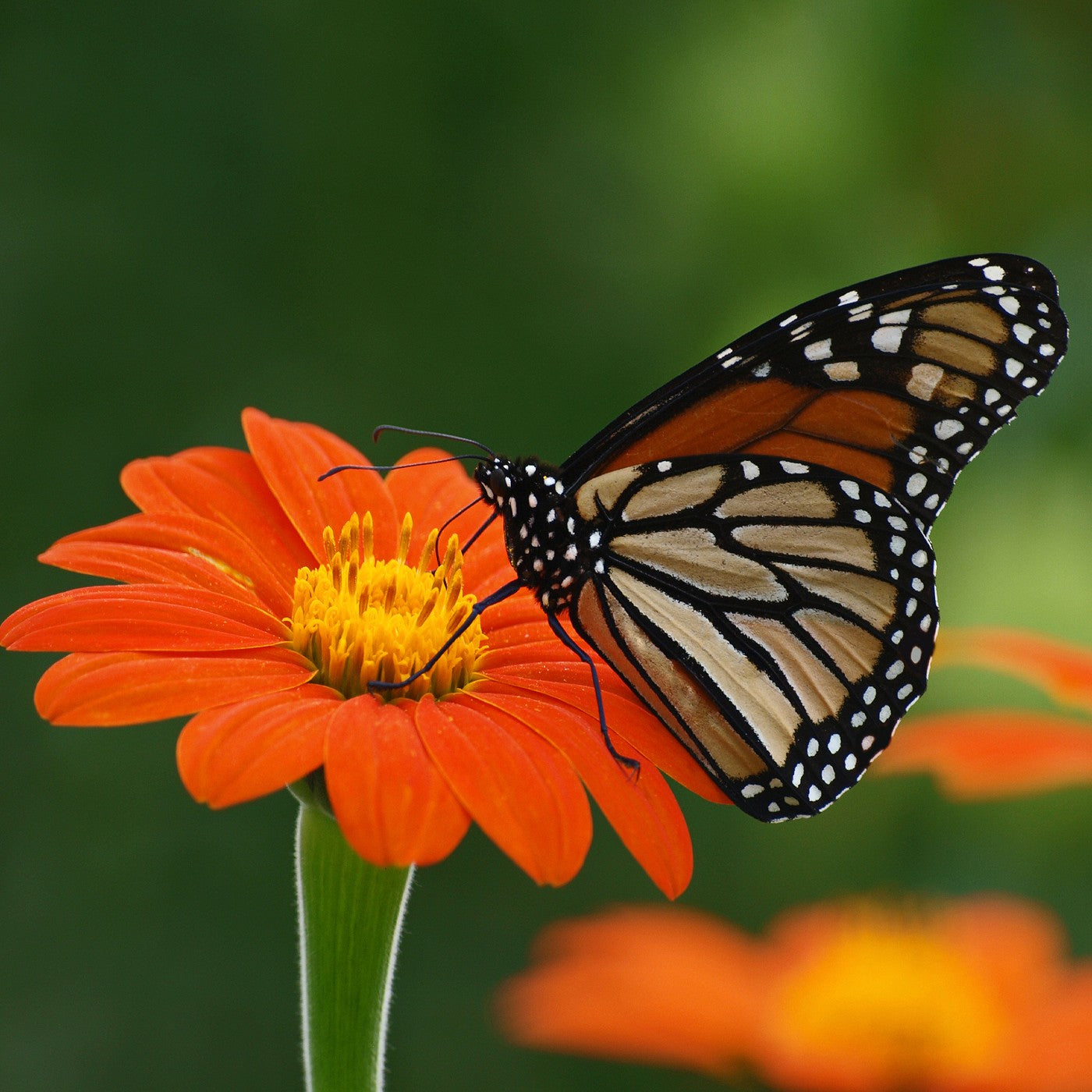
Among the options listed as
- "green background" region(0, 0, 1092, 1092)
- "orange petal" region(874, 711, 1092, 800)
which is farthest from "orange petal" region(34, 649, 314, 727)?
"green background" region(0, 0, 1092, 1092)

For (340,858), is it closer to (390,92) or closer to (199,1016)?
(199,1016)

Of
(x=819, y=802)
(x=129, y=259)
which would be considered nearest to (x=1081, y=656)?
(x=819, y=802)

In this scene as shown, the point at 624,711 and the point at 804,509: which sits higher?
the point at 804,509

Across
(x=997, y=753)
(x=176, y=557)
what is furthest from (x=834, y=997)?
(x=176, y=557)

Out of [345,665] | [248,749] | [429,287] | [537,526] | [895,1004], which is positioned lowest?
[895,1004]

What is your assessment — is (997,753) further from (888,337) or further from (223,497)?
(223,497)

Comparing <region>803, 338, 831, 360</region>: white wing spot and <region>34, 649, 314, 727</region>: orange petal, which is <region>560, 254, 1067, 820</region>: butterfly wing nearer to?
<region>803, 338, 831, 360</region>: white wing spot
